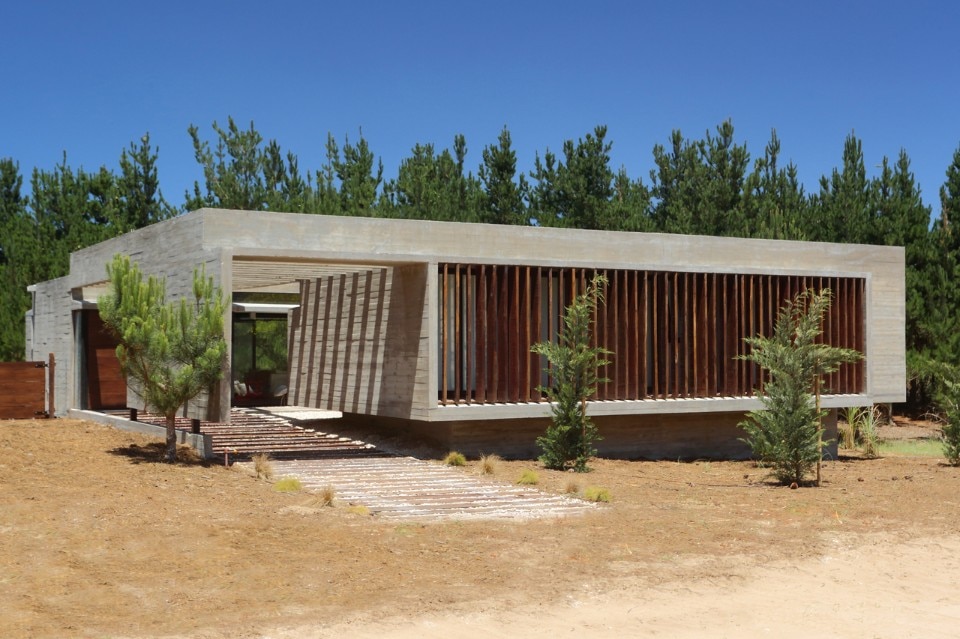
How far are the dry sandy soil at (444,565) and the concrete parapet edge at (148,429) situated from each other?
1426 mm

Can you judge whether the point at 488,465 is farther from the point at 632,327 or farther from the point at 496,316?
the point at 632,327

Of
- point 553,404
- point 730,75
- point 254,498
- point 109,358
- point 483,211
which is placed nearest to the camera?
point 254,498

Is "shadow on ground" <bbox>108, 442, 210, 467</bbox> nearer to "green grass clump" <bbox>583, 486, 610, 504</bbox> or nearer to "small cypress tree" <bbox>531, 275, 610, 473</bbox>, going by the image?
"small cypress tree" <bbox>531, 275, 610, 473</bbox>

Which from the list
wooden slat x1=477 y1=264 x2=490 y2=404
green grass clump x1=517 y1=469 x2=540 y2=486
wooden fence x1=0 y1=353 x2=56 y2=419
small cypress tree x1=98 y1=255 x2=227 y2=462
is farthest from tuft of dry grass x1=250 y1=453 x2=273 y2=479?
wooden fence x1=0 y1=353 x2=56 y2=419

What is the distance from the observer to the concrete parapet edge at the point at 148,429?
14.2 meters

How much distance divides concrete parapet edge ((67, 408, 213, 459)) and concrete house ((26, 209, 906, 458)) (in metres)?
0.42

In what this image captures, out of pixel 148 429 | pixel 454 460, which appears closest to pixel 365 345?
pixel 454 460

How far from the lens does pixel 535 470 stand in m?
14.6

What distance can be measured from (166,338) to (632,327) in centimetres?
717

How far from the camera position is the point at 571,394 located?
1467 centimetres

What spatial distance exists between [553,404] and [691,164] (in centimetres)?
1942

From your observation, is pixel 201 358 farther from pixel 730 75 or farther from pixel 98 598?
pixel 730 75

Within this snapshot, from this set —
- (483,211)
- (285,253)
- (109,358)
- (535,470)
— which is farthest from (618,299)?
(483,211)

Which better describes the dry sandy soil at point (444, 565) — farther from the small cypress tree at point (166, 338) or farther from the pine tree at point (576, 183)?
the pine tree at point (576, 183)
